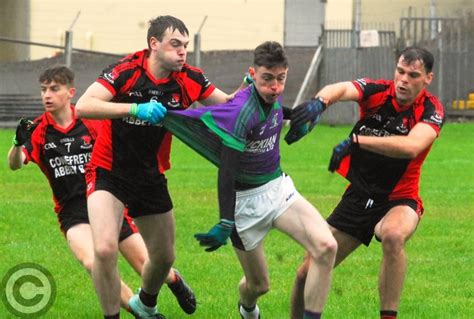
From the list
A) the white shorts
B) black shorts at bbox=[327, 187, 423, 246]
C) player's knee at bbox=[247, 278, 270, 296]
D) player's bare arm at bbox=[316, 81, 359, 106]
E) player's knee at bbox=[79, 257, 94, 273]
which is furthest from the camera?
black shorts at bbox=[327, 187, 423, 246]

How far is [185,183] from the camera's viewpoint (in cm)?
1986

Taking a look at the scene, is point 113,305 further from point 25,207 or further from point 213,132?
point 25,207

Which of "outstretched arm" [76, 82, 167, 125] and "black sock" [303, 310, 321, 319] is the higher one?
"outstretched arm" [76, 82, 167, 125]

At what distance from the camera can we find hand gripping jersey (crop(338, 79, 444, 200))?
9.27 metres

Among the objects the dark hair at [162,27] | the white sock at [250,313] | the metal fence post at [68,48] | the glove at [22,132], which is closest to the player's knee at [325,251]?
the white sock at [250,313]

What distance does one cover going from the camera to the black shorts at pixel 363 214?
9.30 metres

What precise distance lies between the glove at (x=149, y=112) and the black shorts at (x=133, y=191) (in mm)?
744

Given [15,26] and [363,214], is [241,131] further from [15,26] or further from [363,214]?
[15,26]

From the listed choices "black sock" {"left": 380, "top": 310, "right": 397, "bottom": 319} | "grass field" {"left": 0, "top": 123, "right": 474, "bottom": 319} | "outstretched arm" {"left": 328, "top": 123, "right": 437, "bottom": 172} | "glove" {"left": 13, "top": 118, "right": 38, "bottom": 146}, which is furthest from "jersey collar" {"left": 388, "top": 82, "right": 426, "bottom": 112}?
"glove" {"left": 13, "top": 118, "right": 38, "bottom": 146}

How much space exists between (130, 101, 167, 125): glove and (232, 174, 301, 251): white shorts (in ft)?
2.68

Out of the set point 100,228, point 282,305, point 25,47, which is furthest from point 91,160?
point 25,47

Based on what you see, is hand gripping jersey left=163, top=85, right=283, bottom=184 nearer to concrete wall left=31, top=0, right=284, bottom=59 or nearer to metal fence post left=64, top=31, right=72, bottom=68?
metal fence post left=64, top=31, right=72, bottom=68

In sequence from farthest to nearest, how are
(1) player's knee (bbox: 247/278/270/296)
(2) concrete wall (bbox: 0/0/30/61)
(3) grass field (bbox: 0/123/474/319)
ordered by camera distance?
(2) concrete wall (bbox: 0/0/30/61) < (3) grass field (bbox: 0/123/474/319) < (1) player's knee (bbox: 247/278/270/296)

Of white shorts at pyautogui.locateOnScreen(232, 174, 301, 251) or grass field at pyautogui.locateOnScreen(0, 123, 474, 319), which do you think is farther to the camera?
grass field at pyautogui.locateOnScreen(0, 123, 474, 319)
